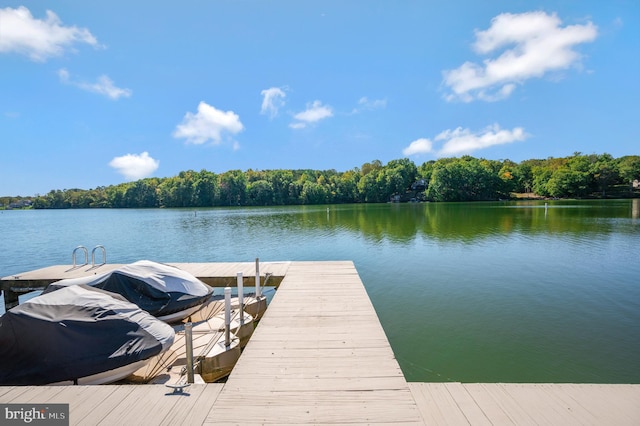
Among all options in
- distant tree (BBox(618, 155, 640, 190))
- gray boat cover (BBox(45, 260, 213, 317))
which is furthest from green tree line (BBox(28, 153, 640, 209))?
gray boat cover (BBox(45, 260, 213, 317))

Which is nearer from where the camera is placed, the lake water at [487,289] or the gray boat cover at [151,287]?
the lake water at [487,289]

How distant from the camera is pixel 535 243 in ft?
65.1

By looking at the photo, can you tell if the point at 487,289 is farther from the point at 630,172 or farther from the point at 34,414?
the point at 630,172

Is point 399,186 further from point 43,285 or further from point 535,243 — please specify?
point 43,285

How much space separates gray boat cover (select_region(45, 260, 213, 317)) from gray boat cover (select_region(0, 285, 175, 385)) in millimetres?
2000

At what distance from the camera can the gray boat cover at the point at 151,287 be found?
7.19m

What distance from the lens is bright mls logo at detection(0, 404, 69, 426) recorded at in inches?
131

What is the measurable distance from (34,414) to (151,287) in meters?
4.05

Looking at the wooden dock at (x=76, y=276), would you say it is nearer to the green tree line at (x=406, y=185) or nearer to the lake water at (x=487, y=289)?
the lake water at (x=487, y=289)

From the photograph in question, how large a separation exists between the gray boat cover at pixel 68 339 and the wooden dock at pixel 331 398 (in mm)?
650

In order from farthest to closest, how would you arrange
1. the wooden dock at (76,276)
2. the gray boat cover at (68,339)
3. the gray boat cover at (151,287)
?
the wooden dock at (76,276)
the gray boat cover at (151,287)
the gray boat cover at (68,339)

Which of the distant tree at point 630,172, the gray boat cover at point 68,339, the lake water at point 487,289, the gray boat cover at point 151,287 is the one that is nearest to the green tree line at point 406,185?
the distant tree at point 630,172

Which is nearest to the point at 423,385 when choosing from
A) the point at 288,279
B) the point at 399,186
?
the point at 288,279

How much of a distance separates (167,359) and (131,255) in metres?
16.2
